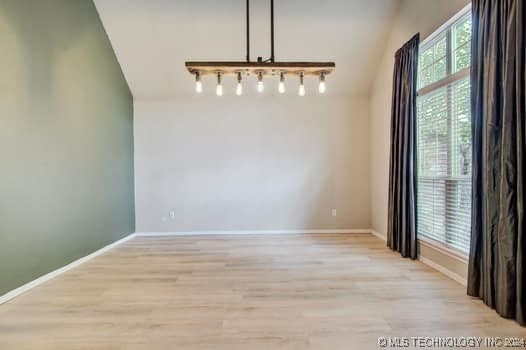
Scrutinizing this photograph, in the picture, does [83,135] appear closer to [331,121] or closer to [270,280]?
[270,280]

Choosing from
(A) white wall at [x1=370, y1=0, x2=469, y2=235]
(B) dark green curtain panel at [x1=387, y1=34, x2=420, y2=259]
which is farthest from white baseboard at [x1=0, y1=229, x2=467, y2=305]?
(A) white wall at [x1=370, y1=0, x2=469, y2=235]

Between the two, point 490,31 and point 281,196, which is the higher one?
point 490,31

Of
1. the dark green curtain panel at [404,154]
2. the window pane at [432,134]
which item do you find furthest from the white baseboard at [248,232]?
the window pane at [432,134]

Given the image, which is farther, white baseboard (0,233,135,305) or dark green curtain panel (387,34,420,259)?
dark green curtain panel (387,34,420,259)

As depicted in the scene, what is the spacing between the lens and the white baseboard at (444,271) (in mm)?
3275

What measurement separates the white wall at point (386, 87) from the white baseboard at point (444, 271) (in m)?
1.42

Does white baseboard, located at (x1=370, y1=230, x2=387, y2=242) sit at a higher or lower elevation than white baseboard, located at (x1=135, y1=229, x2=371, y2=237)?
higher

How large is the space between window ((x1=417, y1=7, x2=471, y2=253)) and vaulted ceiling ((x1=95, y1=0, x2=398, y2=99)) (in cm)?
120

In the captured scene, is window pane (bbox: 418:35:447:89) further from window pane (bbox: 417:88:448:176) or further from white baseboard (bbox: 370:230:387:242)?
white baseboard (bbox: 370:230:387:242)

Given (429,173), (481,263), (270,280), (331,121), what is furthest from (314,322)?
(331,121)

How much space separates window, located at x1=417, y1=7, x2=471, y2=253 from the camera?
3.35 metres

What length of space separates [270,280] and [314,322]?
1.02m

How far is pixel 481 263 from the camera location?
2.82 m

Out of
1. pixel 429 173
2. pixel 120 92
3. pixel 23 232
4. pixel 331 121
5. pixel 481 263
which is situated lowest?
pixel 481 263
